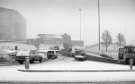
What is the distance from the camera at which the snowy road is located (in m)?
5.00

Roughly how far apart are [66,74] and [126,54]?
7.94 ft

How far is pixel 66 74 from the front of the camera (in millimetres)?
5680

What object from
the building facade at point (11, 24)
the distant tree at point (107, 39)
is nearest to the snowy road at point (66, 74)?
the distant tree at point (107, 39)

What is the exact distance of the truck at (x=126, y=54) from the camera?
21.5 ft

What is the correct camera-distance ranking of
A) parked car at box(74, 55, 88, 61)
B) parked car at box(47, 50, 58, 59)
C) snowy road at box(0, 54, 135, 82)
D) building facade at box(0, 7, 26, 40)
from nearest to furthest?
1. snowy road at box(0, 54, 135, 82)
2. building facade at box(0, 7, 26, 40)
3. parked car at box(47, 50, 58, 59)
4. parked car at box(74, 55, 88, 61)

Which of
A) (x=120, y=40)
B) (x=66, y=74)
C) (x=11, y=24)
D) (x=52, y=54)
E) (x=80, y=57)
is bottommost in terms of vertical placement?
(x=66, y=74)

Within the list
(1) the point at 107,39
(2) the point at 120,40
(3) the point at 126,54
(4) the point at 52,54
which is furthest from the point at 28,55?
(3) the point at 126,54

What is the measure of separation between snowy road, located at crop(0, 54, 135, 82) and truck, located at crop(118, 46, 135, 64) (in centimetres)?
22

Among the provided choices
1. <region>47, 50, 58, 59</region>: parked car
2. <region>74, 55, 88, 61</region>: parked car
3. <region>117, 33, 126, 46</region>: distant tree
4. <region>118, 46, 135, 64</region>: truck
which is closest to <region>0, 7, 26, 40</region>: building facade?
<region>47, 50, 58, 59</region>: parked car

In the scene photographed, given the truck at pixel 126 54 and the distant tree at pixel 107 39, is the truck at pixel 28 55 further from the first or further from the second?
the truck at pixel 126 54

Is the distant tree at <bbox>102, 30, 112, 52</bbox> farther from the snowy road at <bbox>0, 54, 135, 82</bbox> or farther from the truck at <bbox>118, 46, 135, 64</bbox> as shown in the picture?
the snowy road at <bbox>0, 54, 135, 82</bbox>

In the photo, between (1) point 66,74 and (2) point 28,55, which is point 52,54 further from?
(1) point 66,74

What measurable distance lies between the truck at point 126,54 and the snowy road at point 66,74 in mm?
223

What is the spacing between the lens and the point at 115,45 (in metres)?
6.48
